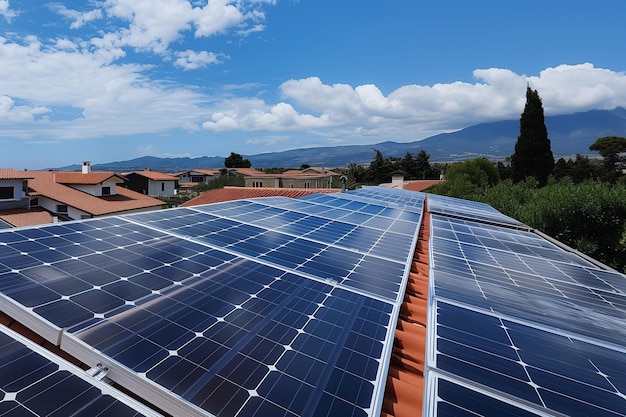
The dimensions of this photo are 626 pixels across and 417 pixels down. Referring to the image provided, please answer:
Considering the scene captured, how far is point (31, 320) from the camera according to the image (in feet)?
11.1

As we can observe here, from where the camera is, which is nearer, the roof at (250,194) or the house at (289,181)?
the roof at (250,194)

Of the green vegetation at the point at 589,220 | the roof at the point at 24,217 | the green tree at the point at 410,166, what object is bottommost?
the roof at the point at 24,217

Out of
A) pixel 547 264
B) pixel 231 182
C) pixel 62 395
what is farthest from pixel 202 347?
pixel 231 182

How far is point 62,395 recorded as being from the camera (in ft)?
8.25

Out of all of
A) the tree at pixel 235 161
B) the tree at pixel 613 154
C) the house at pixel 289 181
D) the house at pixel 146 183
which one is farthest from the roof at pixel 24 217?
the tree at pixel 613 154

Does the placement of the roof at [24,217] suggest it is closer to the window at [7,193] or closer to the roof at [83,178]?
the window at [7,193]

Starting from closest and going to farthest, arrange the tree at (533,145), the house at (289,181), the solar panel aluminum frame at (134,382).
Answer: the solar panel aluminum frame at (134,382) < the tree at (533,145) < the house at (289,181)

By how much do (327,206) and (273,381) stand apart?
1056 cm

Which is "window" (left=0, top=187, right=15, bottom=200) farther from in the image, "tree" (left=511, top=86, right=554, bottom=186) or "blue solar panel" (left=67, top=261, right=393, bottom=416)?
"tree" (left=511, top=86, right=554, bottom=186)

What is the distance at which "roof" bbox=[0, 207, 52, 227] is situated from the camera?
84.0ft

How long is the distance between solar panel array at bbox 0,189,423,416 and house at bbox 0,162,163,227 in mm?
26041

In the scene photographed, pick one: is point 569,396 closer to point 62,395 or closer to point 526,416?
point 526,416

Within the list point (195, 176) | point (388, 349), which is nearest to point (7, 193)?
point (388, 349)

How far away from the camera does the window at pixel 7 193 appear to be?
93.8 ft
